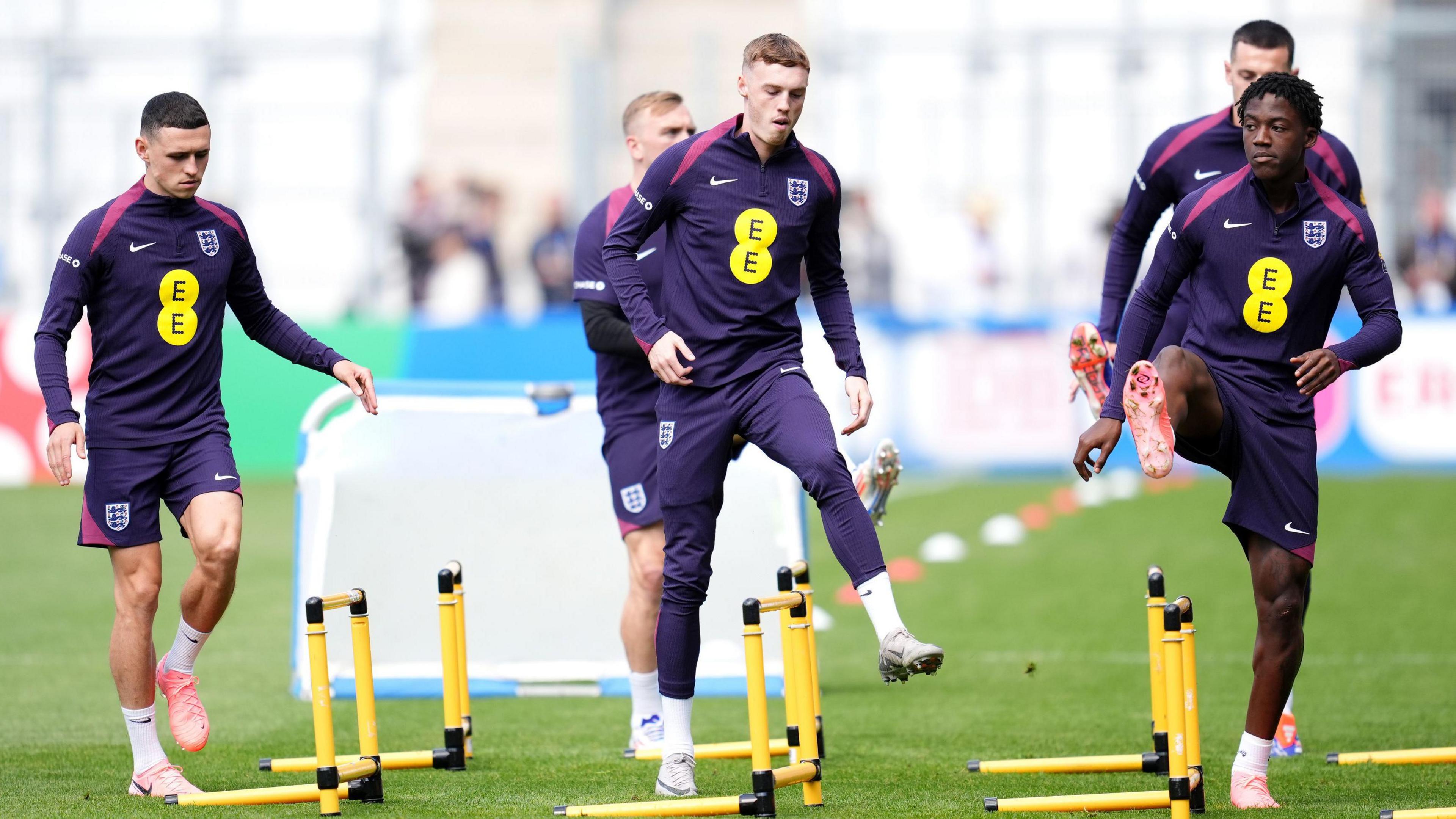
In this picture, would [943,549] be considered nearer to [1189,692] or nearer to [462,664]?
[462,664]

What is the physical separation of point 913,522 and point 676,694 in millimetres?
8768

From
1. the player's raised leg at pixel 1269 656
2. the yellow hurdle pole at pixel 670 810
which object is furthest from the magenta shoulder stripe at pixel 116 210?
the player's raised leg at pixel 1269 656

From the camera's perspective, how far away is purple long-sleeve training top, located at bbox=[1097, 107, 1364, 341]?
6.77 meters

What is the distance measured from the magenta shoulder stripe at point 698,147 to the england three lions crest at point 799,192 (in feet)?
0.92

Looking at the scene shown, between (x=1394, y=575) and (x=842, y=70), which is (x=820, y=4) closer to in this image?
(x=842, y=70)

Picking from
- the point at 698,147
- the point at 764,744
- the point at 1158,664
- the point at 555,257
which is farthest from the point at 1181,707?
the point at 555,257

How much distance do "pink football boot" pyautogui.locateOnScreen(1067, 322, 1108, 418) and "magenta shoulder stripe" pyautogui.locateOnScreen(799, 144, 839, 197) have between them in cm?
125

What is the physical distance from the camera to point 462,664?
7.05 metres

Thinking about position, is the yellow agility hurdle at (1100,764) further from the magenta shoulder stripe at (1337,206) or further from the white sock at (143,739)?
the white sock at (143,739)

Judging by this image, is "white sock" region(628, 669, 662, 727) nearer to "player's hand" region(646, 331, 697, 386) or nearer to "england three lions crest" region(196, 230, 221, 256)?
"player's hand" region(646, 331, 697, 386)

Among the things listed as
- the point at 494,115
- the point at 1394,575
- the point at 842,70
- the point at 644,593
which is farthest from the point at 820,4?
the point at 644,593

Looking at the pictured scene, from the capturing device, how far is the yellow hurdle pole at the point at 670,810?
5703mm

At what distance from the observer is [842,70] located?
1923cm

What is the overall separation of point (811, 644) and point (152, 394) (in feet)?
7.94
